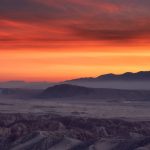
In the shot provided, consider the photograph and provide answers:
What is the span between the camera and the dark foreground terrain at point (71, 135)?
87500mm

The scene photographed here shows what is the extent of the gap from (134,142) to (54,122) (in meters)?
35.7

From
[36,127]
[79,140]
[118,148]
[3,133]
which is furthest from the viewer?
[36,127]

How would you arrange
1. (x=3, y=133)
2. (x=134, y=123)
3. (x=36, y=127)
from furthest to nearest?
(x=134, y=123) → (x=36, y=127) → (x=3, y=133)

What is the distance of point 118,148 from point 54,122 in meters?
35.4

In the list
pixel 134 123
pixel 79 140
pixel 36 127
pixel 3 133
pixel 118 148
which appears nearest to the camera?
pixel 118 148

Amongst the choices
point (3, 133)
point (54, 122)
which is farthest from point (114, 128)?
point (3, 133)

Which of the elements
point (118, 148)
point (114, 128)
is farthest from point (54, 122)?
point (118, 148)

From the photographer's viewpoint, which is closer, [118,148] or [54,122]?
[118,148]

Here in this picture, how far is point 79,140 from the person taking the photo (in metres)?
94.3

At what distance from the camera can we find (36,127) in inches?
4476

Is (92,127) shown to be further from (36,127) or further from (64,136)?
(64,136)

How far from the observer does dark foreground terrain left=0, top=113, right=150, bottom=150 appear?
87500mm

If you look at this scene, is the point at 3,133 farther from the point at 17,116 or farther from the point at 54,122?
the point at 17,116

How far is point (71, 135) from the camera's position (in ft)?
320
